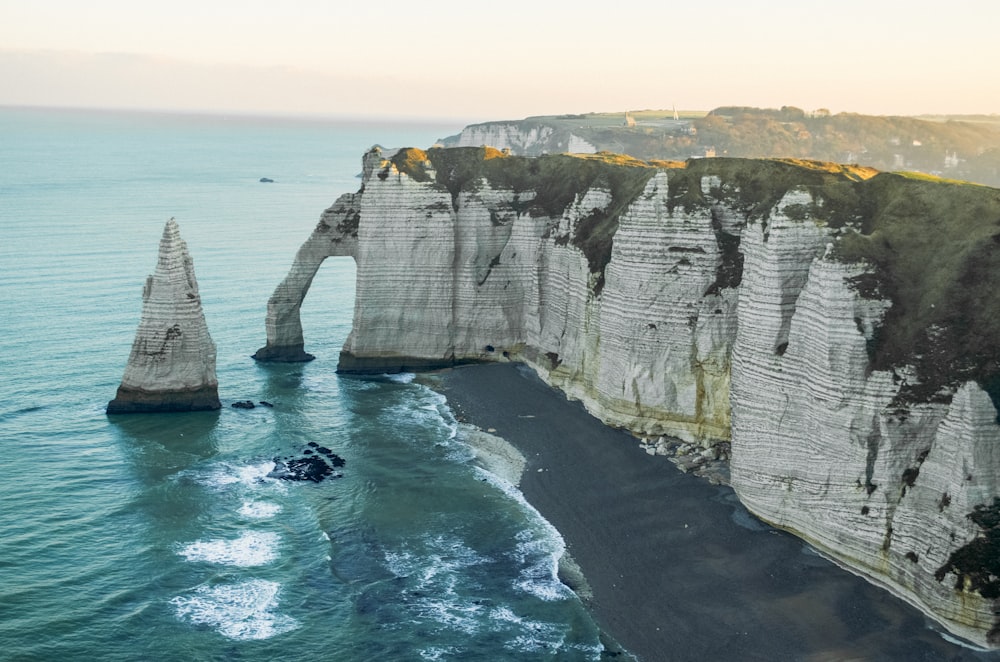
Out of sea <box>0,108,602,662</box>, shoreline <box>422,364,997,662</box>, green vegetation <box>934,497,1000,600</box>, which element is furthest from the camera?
sea <box>0,108,602,662</box>

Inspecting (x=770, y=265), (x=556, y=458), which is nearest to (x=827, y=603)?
(x=770, y=265)

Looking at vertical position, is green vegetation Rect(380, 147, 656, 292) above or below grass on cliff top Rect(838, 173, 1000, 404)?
above

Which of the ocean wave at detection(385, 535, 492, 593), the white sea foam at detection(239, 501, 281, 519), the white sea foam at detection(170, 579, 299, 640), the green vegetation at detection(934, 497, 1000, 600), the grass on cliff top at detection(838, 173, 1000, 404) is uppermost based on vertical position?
the grass on cliff top at detection(838, 173, 1000, 404)

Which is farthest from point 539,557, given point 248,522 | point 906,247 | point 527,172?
point 527,172

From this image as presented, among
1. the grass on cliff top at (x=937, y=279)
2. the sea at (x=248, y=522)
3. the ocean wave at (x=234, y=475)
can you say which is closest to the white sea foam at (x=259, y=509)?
the sea at (x=248, y=522)

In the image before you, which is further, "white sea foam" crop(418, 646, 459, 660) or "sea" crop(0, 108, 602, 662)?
"sea" crop(0, 108, 602, 662)

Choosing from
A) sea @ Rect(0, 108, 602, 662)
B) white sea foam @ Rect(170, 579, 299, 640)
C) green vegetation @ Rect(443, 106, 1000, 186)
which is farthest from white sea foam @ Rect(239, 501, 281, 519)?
green vegetation @ Rect(443, 106, 1000, 186)

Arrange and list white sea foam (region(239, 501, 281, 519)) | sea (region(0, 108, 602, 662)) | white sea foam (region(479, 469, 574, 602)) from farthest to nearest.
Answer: white sea foam (region(239, 501, 281, 519)) → white sea foam (region(479, 469, 574, 602)) → sea (region(0, 108, 602, 662))

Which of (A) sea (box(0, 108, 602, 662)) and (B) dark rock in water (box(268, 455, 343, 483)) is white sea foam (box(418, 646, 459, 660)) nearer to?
(A) sea (box(0, 108, 602, 662))
